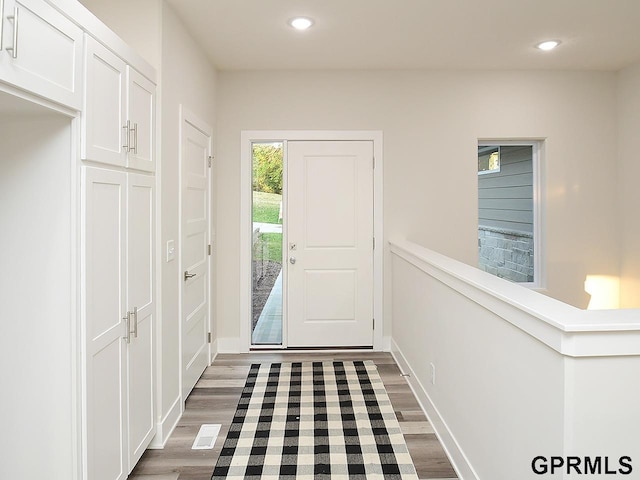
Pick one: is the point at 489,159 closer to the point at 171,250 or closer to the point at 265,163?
the point at 265,163

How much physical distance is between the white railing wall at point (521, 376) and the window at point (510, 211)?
6.09 feet

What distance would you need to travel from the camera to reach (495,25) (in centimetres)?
316

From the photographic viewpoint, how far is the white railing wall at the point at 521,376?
130cm

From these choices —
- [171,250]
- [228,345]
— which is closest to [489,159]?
[228,345]

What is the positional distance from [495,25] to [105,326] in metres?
3.01

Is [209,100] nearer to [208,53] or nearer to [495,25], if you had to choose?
[208,53]

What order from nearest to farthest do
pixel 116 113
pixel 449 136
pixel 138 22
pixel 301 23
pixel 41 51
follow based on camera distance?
pixel 41 51
pixel 116 113
pixel 138 22
pixel 301 23
pixel 449 136

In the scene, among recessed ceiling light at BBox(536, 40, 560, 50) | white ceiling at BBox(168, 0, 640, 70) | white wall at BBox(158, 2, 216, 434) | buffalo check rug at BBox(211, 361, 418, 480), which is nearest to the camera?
buffalo check rug at BBox(211, 361, 418, 480)

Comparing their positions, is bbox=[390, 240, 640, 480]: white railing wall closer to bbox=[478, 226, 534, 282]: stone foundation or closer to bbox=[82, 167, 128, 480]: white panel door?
bbox=[82, 167, 128, 480]: white panel door

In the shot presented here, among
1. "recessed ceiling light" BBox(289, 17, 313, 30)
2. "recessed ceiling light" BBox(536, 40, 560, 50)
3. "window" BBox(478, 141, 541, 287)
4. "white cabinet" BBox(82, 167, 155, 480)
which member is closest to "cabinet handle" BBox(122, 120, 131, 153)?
"white cabinet" BBox(82, 167, 155, 480)

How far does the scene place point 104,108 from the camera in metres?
1.89

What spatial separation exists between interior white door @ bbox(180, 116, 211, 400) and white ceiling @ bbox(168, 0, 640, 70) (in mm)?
713

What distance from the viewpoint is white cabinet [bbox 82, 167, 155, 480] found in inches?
69.7

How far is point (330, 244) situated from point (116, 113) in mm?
2524
